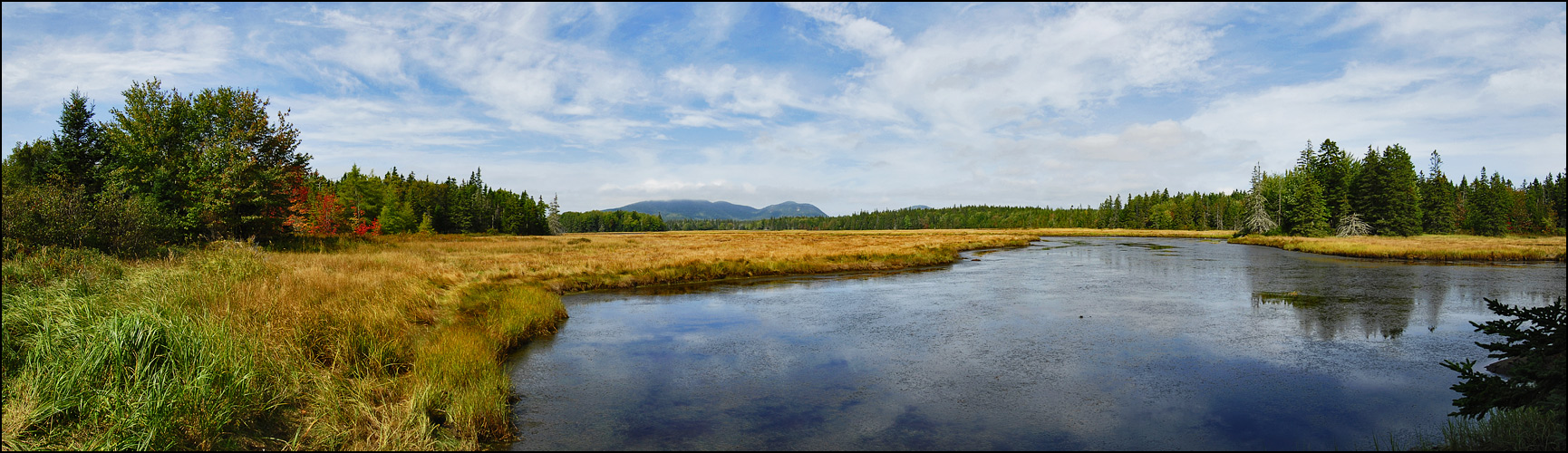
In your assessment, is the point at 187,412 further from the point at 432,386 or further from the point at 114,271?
the point at 114,271

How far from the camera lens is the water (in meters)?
6.96

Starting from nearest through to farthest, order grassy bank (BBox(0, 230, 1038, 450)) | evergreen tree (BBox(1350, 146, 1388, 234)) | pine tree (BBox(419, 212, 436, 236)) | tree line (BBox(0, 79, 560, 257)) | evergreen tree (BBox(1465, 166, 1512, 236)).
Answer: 1. grassy bank (BBox(0, 230, 1038, 450))
2. tree line (BBox(0, 79, 560, 257))
3. evergreen tree (BBox(1350, 146, 1388, 234))
4. evergreen tree (BBox(1465, 166, 1512, 236))
5. pine tree (BBox(419, 212, 436, 236))

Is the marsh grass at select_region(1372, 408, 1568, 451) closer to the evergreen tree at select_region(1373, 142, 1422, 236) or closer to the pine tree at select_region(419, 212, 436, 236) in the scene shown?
the evergreen tree at select_region(1373, 142, 1422, 236)

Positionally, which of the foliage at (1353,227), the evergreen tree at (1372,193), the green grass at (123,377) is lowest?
the green grass at (123,377)

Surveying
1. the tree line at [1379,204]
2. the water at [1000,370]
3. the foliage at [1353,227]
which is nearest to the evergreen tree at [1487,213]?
the tree line at [1379,204]

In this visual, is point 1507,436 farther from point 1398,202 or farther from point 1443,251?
point 1398,202

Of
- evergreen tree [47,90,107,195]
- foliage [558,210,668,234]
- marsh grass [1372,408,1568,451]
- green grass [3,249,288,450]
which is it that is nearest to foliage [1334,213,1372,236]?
marsh grass [1372,408,1568,451]

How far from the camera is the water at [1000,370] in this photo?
696 centimetres

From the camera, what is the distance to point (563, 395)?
Result: 8422mm

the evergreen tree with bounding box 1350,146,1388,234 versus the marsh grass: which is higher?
the evergreen tree with bounding box 1350,146,1388,234

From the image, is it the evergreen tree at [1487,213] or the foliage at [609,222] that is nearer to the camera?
the evergreen tree at [1487,213]

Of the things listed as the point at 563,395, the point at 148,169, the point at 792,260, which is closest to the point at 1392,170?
the point at 792,260

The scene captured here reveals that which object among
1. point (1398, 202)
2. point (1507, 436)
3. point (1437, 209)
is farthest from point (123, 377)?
point (1437, 209)

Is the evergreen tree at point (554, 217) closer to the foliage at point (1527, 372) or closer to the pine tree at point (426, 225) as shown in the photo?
the pine tree at point (426, 225)
